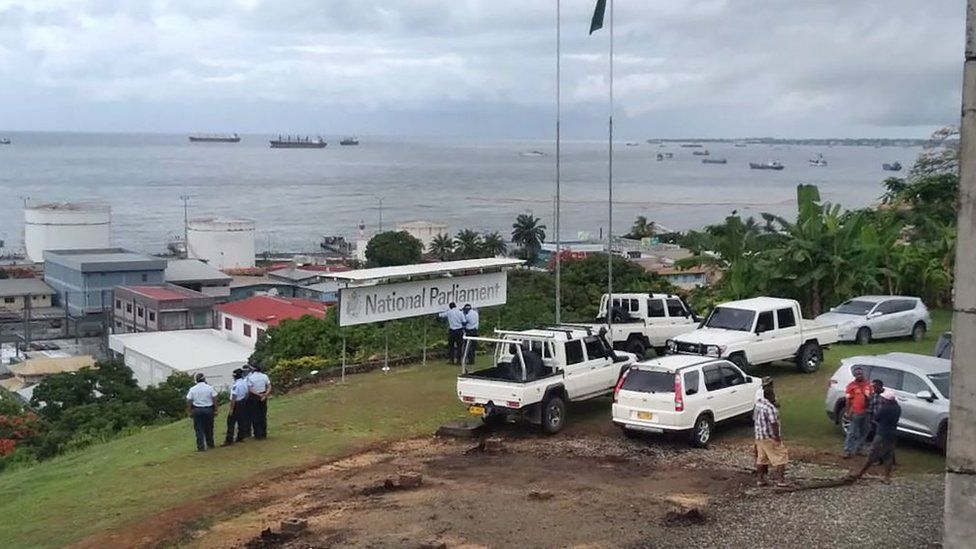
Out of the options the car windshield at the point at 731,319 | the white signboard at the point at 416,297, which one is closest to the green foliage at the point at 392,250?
the white signboard at the point at 416,297

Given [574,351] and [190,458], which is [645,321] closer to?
[574,351]

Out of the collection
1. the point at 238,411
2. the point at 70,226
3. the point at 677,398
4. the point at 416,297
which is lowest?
the point at 238,411

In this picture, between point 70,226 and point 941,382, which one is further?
point 70,226

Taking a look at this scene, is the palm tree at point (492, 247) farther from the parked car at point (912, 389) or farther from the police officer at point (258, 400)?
the parked car at point (912, 389)

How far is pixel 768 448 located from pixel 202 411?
310 inches

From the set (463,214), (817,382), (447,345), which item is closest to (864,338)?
(817,382)

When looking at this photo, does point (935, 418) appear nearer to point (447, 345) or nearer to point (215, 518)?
point (215, 518)

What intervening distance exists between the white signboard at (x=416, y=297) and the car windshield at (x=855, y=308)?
9022 mm

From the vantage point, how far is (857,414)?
561 inches

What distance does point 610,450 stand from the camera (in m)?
15.0

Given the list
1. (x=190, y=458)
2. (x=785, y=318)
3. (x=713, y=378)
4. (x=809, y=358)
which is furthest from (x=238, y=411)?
(x=809, y=358)

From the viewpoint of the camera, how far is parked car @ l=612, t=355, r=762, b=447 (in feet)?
48.7

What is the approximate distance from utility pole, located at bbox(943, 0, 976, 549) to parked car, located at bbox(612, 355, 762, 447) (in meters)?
7.00

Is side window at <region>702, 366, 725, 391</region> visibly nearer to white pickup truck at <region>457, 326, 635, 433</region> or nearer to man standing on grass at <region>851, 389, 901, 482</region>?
white pickup truck at <region>457, 326, 635, 433</region>
